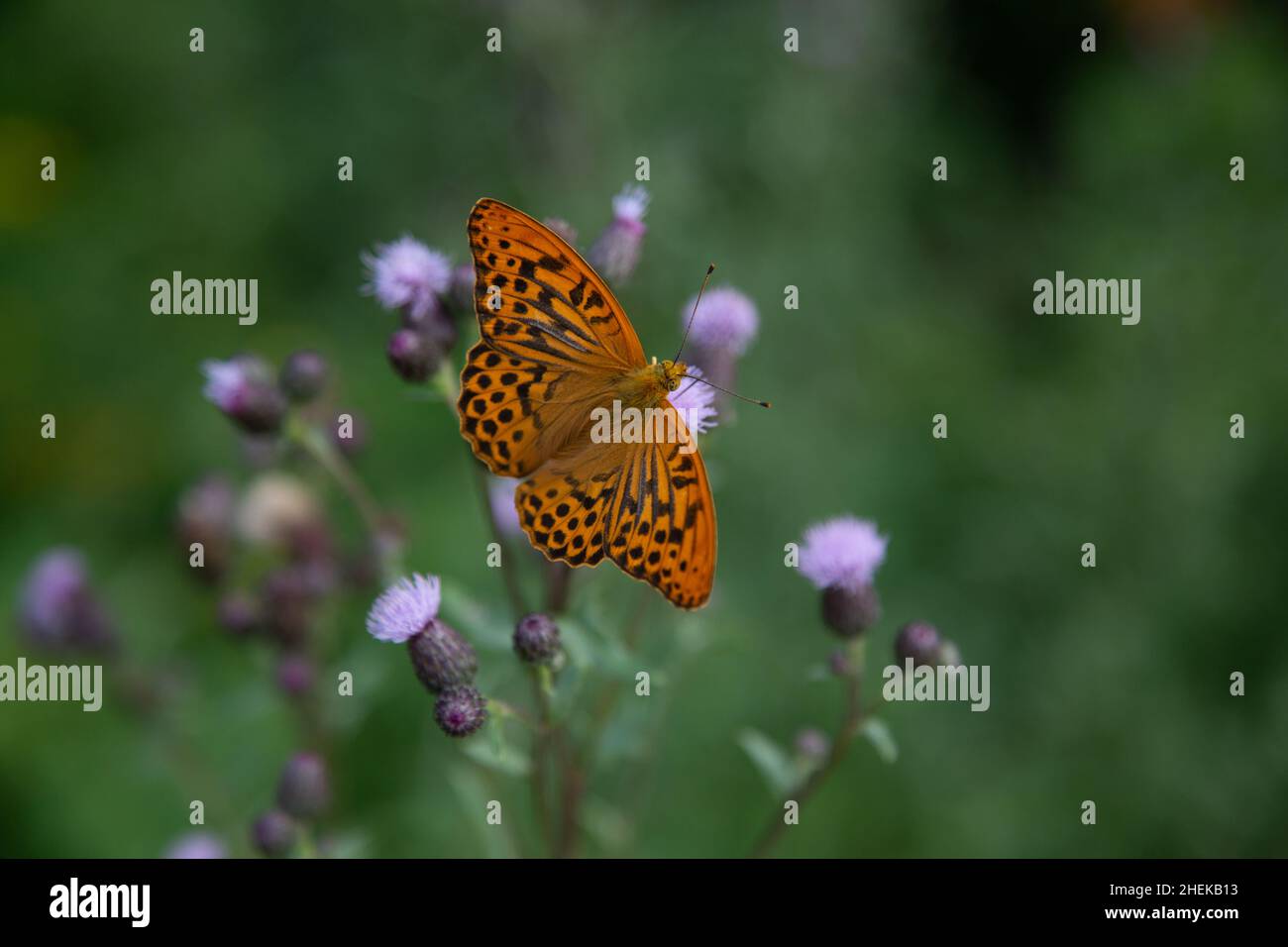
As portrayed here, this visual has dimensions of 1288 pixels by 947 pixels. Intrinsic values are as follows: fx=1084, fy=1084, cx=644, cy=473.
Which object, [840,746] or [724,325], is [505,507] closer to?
[724,325]

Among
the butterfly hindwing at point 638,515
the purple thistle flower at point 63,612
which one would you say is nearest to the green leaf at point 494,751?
the butterfly hindwing at point 638,515

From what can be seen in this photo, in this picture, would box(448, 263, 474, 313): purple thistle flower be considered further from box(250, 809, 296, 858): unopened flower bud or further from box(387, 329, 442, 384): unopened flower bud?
box(250, 809, 296, 858): unopened flower bud

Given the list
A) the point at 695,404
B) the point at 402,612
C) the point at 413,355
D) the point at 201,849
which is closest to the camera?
the point at 402,612

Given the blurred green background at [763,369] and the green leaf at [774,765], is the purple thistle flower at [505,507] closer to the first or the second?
the blurred green background at [763,369]

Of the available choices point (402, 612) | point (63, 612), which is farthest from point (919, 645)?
point (63, 612)

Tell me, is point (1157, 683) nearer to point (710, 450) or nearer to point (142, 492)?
point (710, 450)

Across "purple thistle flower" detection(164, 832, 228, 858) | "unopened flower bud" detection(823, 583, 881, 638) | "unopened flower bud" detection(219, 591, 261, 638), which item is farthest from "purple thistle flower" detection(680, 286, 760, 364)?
"purple thistle flower" detection(164, 832, 228, 858)

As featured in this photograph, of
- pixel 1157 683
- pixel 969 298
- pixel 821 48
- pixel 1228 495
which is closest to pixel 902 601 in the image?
pixel 1157 683
